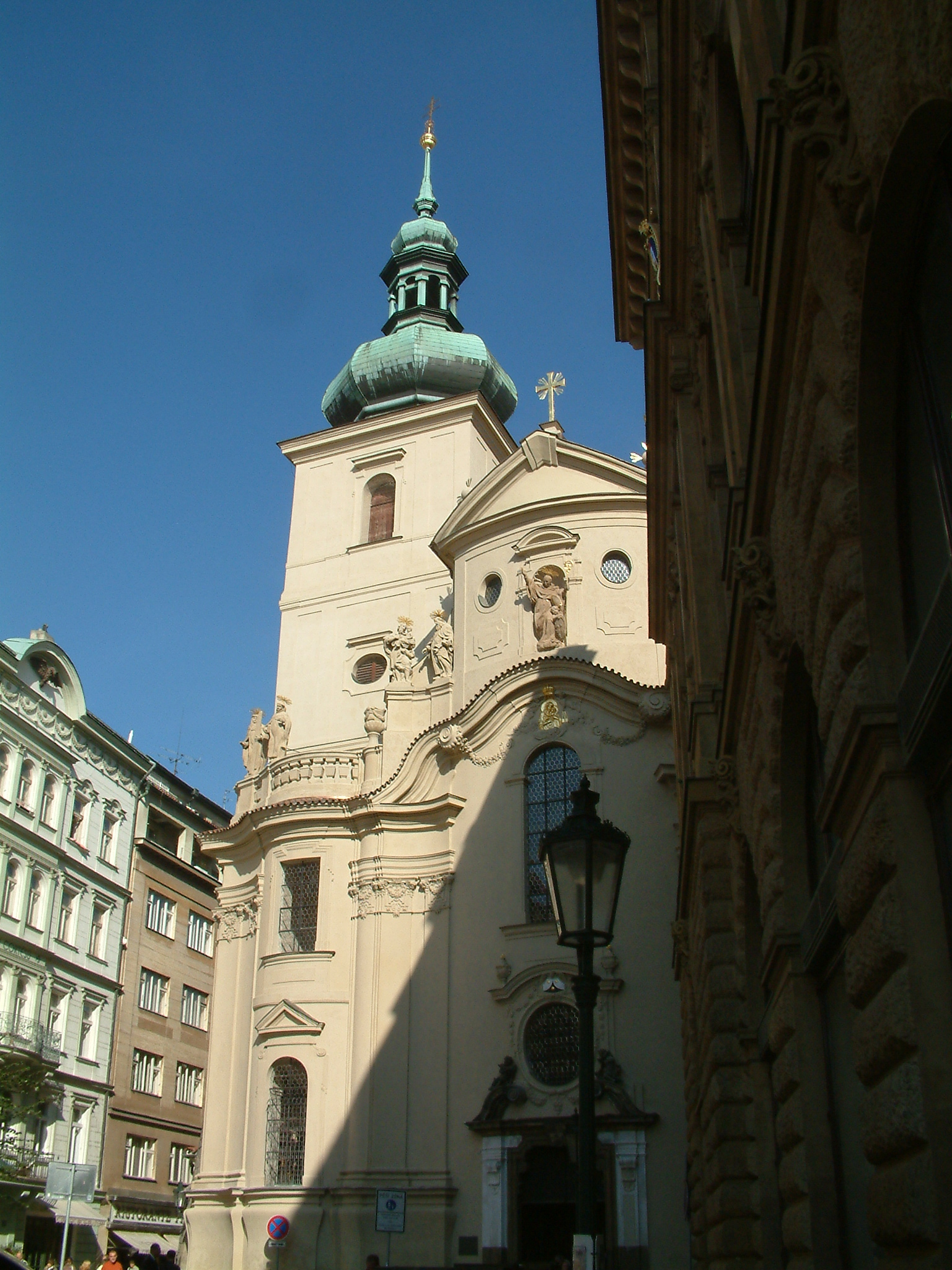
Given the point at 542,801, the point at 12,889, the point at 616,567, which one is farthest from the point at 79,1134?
the point at 616,567

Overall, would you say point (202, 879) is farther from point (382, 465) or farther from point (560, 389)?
point (560, 389)

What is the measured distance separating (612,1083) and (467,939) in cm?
479

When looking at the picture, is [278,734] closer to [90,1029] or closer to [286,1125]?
[286,1125]

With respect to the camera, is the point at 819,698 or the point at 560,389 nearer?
the point at 819,698

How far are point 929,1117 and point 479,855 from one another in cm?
2459

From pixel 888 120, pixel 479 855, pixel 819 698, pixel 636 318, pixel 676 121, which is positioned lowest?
pixel 819 698

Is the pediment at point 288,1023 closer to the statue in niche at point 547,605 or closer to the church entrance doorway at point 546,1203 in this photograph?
the church entrance doorway at point 546,1203

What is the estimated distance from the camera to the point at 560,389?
33.2 meters

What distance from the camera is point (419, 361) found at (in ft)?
150

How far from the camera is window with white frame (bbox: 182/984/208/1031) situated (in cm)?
4325

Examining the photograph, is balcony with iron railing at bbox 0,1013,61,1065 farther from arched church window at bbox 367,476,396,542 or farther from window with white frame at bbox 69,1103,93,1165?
arched church window at bbox 367,476,396,542

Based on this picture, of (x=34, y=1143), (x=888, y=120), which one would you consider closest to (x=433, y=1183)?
(x=34, y=1143)

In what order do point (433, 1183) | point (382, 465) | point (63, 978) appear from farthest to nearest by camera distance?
point (382, 465) < point (63, 978) < point (433, 1183)

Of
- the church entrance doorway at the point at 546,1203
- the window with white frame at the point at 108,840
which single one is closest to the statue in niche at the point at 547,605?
the church entrance doorway at the point at 546,1203
